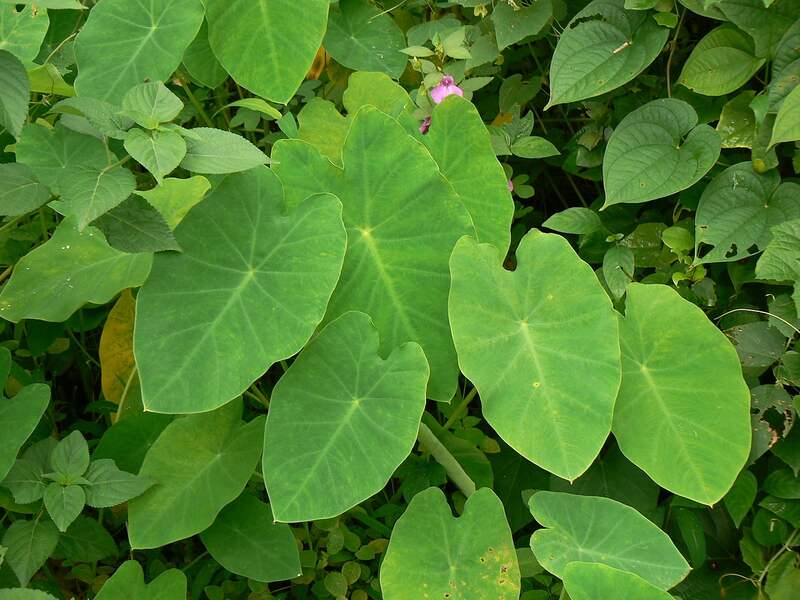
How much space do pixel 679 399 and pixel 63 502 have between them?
92 centimetres

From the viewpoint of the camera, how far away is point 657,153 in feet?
4.85

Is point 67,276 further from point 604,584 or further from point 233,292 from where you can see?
point 604,584

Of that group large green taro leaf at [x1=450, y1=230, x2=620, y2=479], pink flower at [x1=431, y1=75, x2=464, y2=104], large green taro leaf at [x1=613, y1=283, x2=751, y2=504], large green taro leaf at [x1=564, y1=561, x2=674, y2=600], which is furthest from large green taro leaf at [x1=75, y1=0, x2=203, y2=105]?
large green taro leaf at [x1=564, y1=561, x2=674, y2=600]

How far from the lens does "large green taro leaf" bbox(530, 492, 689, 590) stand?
3.76 ft

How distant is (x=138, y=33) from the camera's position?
1.39m

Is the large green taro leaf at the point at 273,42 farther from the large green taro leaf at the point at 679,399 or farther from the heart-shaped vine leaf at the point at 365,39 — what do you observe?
the large green taro leaf at the point at 679,399

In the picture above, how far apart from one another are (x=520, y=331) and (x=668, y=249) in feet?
1.48

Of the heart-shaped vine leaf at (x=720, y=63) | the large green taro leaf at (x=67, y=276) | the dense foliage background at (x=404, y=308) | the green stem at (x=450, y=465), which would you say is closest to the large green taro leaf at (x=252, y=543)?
the dense foliage background at (x=404, y=308)

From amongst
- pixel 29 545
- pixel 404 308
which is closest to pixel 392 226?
pixel 404 308

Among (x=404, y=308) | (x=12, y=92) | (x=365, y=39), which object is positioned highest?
(x=12, y=92)

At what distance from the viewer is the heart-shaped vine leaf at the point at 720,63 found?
1.47m

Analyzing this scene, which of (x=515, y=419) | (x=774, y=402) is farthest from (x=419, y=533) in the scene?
(x=774, y=402)

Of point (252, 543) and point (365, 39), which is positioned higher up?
point (365, 39)

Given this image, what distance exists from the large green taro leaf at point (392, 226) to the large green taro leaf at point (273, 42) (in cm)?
14
